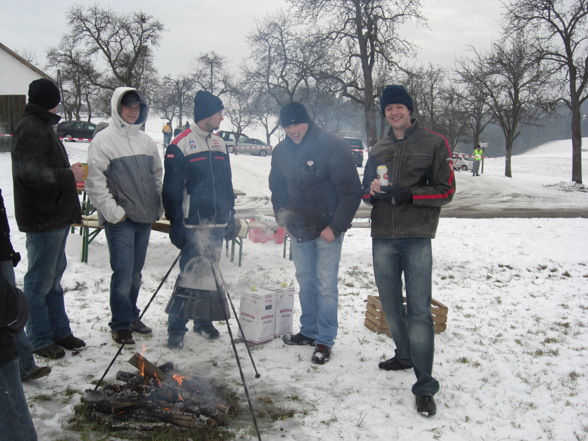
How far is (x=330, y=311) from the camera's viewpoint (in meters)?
4.09

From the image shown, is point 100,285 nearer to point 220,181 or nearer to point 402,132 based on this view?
point 220,181

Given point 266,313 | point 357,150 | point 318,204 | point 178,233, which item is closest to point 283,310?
point 266,313

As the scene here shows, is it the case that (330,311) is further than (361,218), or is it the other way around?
(361,218)

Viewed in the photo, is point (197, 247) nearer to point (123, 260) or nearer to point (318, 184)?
point (123, 260)

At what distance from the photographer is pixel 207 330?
438cm

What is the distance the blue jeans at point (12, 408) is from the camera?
70.7 inches

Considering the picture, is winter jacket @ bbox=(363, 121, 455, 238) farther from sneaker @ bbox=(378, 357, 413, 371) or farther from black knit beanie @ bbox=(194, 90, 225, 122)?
black knit beanie @ bbox=(194, 90, 225, 122)

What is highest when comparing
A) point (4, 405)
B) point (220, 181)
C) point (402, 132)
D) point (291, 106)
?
point (291, 106)

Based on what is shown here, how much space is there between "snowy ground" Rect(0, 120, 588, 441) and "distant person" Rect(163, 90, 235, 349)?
67 centimetres

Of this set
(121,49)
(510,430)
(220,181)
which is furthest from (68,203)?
(121,49)

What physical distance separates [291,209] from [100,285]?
9.34 ft

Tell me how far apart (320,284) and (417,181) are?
132 cm

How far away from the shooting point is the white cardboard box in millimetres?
4250

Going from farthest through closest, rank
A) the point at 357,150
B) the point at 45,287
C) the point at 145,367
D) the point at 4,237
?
the point at 357,150 → the point at 45,287 → the point at 145,367 → the point at 4,237
